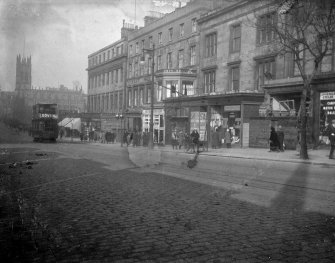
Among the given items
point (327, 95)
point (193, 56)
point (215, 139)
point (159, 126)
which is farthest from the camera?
point (159, 126)

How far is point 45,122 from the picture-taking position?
39.2m

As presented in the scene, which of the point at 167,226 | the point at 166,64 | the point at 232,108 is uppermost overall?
the point at 166,64

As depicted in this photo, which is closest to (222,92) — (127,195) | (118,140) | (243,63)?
(243,63)

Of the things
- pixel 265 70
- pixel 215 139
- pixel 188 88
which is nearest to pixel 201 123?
pixel 215 139

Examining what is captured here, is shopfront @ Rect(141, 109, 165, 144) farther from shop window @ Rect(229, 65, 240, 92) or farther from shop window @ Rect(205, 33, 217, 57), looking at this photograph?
shop window @ Rect(229, 65, 240, 92)

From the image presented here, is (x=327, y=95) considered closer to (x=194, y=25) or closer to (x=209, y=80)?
(x=209, y=80)

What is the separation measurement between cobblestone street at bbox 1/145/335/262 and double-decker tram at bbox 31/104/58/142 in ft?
102

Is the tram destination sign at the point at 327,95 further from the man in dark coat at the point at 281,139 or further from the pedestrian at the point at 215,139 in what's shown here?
the pedestrian at the point at 215,139

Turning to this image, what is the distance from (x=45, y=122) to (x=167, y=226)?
118 ft

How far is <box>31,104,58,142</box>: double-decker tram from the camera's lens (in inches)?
1538

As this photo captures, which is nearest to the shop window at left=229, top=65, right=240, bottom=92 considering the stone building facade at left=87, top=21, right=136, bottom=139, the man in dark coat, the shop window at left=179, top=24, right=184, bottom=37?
the man in dark coat

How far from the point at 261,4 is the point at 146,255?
2812 cm

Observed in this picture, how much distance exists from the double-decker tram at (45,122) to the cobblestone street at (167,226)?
102ft

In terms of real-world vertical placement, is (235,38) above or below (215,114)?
above
